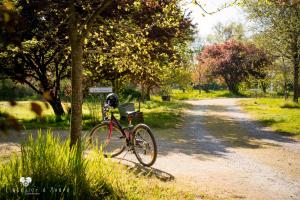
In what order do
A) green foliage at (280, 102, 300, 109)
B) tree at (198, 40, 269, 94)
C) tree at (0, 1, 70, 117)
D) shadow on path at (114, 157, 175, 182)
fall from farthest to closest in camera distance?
tree at (198, 40, 269, 94)
green foliage at (280, 102, 300, 109)
tree at (0, 1, 70, 117)
shadow on path at (114, 157, 175, 182)

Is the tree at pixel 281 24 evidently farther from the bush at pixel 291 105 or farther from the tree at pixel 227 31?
the tree at pixel 227 31

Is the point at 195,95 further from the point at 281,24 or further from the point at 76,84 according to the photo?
the point at 76,84

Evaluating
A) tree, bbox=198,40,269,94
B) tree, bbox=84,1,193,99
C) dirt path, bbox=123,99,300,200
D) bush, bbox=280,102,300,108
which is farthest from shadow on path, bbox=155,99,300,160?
tree, bbox=198,40,269,94

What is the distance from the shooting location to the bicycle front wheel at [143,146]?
8.08 metres

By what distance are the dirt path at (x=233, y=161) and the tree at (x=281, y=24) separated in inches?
432

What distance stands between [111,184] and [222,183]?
2.81m

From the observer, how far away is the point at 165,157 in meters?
10.0

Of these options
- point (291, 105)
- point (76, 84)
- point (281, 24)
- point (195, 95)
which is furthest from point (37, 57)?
point (195, 95)

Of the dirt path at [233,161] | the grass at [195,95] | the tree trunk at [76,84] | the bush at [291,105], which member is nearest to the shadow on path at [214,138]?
the dirt path at [233,161]

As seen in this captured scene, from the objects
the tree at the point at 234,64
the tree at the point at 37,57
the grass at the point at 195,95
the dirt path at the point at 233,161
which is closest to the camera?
the dirt path at the point at 233,161

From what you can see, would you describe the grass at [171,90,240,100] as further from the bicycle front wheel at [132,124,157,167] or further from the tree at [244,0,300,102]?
the bicycle front wheel at [132,124,157,167]

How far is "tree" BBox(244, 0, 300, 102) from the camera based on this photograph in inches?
977

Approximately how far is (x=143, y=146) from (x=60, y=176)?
3.41 meters

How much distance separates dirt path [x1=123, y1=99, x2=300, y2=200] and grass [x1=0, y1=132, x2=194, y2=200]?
2.02 meters
